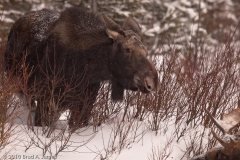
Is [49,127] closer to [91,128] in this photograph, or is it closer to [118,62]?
[91,128]

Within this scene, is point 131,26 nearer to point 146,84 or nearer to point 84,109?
point 146,84

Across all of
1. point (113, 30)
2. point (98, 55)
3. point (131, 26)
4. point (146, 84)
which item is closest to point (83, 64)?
point (98, 55)

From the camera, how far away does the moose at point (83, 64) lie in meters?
5.55

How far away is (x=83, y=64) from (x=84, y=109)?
0.69 m

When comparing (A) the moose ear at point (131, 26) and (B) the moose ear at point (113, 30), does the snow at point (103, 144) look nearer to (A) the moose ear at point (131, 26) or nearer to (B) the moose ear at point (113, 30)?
(B) the moose ear at point (113, 30)

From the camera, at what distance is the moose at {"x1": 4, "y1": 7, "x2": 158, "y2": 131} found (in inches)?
218

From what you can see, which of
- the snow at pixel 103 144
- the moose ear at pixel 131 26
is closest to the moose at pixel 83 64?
the moose ear at pixel 131 26

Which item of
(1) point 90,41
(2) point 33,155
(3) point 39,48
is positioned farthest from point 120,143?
(3) point 39,48

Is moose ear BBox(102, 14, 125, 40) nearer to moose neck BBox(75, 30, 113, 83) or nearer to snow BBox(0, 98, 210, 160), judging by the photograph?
moose neck BBox(75, 30, 113, 83)

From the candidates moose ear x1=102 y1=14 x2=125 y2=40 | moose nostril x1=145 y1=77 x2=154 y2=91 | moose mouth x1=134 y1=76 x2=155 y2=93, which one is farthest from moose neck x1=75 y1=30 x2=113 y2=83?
moose nostril x1=145 y1=77 x2=154 y2=91

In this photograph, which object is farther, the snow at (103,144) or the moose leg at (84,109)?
the moose leg at (84,109)

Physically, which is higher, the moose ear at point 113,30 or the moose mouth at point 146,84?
the moose ear at point 113,30

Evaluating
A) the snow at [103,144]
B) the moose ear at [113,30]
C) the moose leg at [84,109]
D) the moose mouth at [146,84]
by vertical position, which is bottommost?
the snow at [103,144]

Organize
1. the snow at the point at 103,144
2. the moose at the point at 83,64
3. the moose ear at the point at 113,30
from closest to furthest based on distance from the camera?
the snow at the point at 103,144
the moose at the point at 83,64
the moose ear at the point at 113,30
